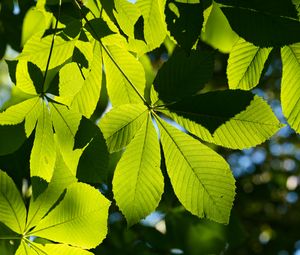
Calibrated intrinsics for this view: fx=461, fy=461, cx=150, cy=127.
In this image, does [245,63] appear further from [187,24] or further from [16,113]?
[16,113]

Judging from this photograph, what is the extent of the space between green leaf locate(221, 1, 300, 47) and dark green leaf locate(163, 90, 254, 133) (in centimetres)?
15

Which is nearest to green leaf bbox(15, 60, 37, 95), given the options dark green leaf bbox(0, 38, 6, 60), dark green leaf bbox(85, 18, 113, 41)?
dark green leaf bbox(85, 18, 113, 41)

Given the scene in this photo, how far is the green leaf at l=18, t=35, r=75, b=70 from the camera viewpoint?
4.48 ft

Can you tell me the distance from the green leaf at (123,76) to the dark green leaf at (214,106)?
0.59ft

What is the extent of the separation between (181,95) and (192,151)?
162mm

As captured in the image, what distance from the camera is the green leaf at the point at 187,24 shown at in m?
1.15

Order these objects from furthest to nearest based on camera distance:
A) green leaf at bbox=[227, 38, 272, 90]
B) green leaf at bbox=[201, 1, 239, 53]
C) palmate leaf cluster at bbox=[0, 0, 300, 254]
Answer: green leaf at bbox=[201, 1, 239, 53], green leaf at bbox=[227, 38, 272, 90], palmate leaf cluster at bbox=[0, 0, 300, 254]

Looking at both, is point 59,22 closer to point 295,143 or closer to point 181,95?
point 181,95

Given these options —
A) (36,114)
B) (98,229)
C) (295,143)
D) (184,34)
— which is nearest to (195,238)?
(98,229)

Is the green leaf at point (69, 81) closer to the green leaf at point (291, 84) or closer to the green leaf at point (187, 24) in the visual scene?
the green leaf at point (187, 24)

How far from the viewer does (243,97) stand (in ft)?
3.95

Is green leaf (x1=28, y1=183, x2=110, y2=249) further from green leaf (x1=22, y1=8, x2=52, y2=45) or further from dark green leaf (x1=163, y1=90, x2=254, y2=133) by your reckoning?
green leaf (x1=22, y1=8, x2=52, y2=45)

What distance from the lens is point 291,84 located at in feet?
Answer: 4.01

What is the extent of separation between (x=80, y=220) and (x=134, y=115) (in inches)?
13.3
